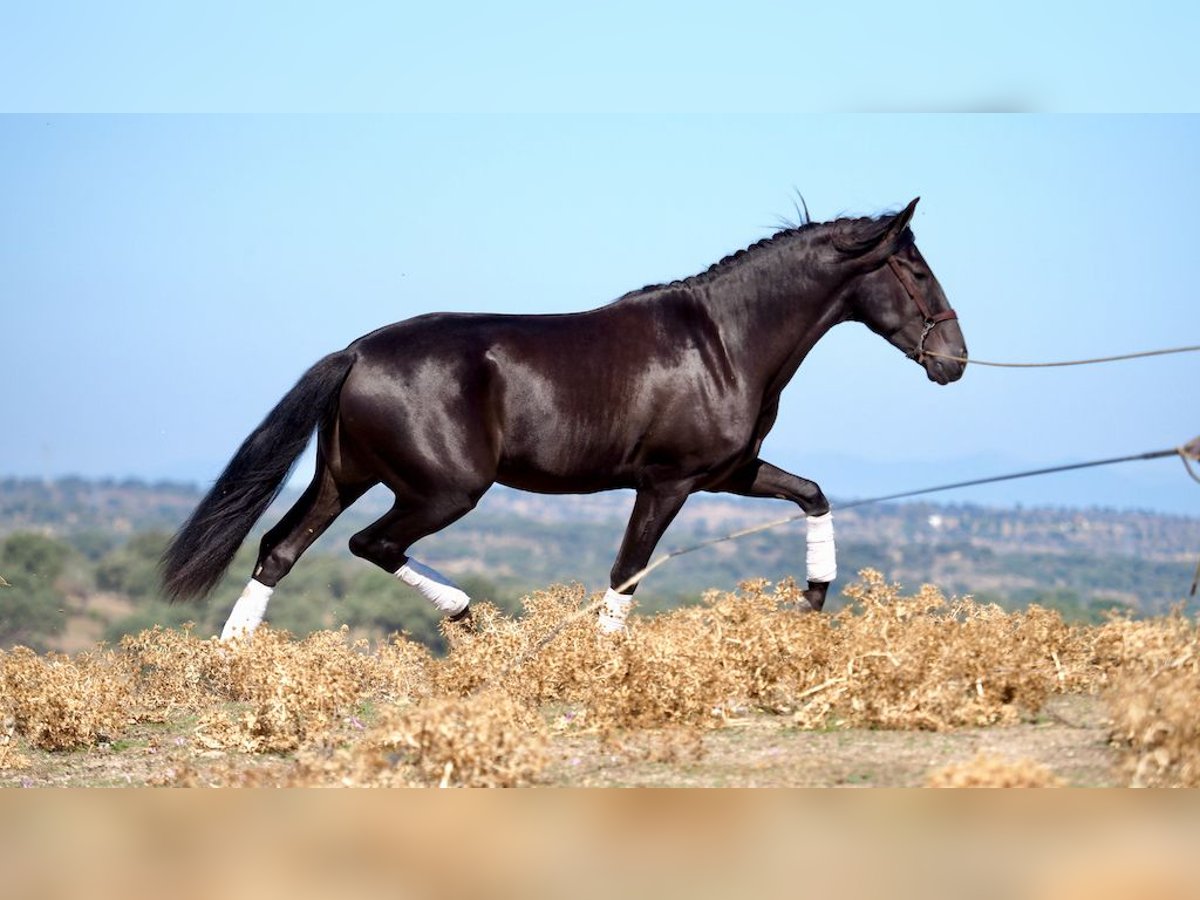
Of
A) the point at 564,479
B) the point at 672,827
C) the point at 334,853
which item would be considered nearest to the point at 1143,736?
the point at 672,827

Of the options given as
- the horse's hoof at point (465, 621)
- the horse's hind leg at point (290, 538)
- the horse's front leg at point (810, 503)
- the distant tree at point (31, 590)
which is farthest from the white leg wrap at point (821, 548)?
the distant tree at point (31, 590)

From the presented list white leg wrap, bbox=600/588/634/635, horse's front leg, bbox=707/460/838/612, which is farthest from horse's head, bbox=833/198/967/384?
white leg wrap, bbox=600/588/634/635

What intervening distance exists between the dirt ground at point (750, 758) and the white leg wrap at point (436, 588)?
59.9 inches

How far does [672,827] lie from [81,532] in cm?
6321

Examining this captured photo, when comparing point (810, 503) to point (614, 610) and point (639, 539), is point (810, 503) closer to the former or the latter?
point (639, 539)

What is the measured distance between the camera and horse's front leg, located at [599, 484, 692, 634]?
279 inches

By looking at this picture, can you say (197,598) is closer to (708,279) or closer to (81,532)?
Answer: (708,279)

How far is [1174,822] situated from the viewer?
165 inches

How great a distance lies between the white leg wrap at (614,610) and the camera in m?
7.04

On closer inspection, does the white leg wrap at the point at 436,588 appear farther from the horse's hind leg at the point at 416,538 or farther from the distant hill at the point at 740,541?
the distant hill at the point at 740,541

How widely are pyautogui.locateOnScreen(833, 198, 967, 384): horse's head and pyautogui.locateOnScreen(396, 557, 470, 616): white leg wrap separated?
2.46 metres

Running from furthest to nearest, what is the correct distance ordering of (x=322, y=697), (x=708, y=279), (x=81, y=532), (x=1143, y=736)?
(x=81, y=532)
(x=708, y=279)
(x=322, y=697)
(x=1143, y=736)

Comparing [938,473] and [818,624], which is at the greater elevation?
[938,473]

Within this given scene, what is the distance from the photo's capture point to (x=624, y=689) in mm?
5922
